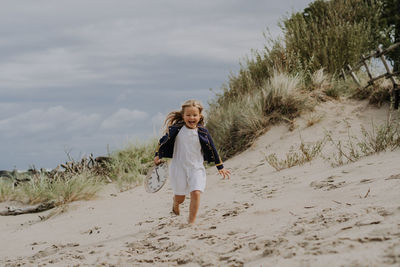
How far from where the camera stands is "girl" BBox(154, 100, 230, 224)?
5004 millimetres

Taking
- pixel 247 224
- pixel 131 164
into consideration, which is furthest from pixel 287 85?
pixel 247 224

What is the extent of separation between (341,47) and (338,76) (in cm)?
110

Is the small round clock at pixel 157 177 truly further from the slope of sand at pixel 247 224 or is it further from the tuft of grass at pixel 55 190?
the tuft of grass at pixel 55 190

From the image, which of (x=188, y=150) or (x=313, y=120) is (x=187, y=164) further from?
(x=313, y=120)

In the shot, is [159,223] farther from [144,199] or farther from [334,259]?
[334,259]

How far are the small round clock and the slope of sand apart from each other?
0.48 meters

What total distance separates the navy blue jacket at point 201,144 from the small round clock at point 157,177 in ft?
0.49

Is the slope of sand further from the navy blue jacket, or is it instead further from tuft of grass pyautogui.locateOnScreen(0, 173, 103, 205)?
the navy blue jacket

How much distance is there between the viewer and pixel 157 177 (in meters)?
5.28

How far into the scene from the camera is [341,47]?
1213 cm

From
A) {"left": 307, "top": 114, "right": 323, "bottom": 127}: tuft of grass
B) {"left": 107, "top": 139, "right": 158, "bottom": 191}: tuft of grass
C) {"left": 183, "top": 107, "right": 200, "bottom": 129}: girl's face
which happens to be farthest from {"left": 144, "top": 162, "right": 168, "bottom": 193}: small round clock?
{"left": 307, "top": 114, "right": 323, "bottom": 127}: tuft of grass

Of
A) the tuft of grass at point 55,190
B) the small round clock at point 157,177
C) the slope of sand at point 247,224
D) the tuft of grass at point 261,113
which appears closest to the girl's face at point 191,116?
the small round clock at point 157,177

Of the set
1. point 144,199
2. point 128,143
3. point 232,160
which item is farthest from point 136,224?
point 128,143

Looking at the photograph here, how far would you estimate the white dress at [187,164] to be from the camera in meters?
4.98
